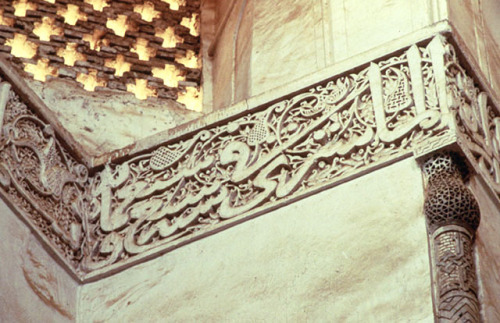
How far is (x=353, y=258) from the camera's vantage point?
19.9 feet

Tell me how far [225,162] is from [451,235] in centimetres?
128

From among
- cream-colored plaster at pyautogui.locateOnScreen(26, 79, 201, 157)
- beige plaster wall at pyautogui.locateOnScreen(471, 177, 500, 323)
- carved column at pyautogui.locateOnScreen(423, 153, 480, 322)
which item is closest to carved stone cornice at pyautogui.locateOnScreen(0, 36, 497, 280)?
carved column at pyautogui.locateOnScreen(423, 153, 480, 322)

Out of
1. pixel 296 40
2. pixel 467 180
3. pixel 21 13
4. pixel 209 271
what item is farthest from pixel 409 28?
pixel 21 13

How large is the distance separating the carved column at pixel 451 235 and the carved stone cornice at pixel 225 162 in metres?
0.14

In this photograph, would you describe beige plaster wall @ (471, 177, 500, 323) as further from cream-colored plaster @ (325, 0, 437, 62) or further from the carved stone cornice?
cream-colored plaster @ (325, 0, 437, 62)

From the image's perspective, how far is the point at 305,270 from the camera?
6.17 meters

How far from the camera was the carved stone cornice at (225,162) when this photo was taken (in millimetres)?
6367

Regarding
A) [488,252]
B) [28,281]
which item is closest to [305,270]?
[488,252]

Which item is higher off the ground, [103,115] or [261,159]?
[103,115]

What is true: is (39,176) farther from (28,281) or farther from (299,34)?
Result: (299,34)

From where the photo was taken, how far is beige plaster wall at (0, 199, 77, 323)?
626 cm

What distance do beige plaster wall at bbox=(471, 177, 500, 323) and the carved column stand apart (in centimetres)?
6

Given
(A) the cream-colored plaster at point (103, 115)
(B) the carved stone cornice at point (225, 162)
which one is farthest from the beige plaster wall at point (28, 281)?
(A) the cream-colored plaster at point (103, 115)

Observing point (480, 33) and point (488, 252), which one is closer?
point (488, 252)
